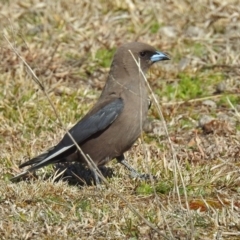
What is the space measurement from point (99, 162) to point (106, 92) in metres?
0.63

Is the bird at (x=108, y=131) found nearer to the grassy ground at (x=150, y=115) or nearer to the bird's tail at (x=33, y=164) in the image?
the bird's tail at (x=33, y=164)

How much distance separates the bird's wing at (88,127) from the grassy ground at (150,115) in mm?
187

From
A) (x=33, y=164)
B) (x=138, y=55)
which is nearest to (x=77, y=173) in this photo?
(x=33, y=164)

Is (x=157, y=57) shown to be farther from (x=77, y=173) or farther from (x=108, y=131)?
(x=77, y=173)

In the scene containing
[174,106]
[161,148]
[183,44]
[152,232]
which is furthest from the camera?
[183,44]

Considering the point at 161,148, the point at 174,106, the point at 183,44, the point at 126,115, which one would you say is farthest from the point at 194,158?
the point at 183,44

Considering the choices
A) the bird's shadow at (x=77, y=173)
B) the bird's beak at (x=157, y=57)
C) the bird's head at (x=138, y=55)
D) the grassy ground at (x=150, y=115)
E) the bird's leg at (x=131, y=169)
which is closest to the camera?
the grassy ground at (x=150, y=115)

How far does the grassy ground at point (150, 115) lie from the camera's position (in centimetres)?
567

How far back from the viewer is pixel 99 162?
680 centimetres

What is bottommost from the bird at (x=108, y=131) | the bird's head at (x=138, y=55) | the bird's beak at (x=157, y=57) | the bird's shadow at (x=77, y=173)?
the bird's shadow at (x=77, y=173)

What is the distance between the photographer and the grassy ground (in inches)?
223

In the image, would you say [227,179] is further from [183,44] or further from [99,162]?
[183,44]

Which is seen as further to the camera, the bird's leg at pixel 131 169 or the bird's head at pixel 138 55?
the bird's head at pixel 138 55

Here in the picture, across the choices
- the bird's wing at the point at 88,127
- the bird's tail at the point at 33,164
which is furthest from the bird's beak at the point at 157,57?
the bird's tail at the point at 33,164
